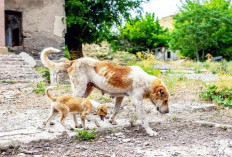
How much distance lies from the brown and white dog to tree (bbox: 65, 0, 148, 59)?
10.1 meters

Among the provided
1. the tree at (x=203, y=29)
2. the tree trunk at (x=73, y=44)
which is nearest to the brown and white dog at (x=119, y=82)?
the tree trunk at (x=73, y=44)

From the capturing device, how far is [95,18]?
16000 mm

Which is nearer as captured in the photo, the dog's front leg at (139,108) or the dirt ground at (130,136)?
the dirt ground at (130,136)

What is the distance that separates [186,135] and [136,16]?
42.8 feet

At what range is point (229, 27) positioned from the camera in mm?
26047

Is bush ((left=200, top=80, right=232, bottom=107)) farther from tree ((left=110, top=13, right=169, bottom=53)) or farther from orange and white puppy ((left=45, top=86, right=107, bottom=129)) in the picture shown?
tree ((left=110, top=13, right=169, bottom=53))

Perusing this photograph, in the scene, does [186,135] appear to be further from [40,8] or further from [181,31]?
[181,31]

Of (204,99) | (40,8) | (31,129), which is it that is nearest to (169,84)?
(204,99)

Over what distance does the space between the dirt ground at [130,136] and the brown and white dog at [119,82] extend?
0.42m

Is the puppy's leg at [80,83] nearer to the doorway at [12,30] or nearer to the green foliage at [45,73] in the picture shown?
the green foliage at [45,73]

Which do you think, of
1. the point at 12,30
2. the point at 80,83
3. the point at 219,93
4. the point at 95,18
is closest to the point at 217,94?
the point at 219,93

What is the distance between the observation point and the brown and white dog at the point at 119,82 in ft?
15.6

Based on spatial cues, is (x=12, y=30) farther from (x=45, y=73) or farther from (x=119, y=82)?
(x=119, y=82)

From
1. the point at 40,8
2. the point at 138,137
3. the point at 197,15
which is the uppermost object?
the point at 197,15
